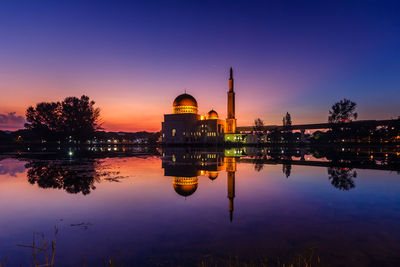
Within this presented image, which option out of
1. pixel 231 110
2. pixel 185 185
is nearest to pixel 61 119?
pixel 231 110

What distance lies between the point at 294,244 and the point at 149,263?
3831mm

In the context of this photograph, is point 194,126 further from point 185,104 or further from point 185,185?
point 185,185

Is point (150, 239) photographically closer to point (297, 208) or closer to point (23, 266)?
point (23, 266)

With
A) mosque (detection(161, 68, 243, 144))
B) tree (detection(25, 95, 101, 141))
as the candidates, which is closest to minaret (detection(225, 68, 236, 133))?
mosque (detection(161, 68, 243, 144))

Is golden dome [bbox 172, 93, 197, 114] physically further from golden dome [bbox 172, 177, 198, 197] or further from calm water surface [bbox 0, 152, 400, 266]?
calm water surface [bbox 0, 152, 400, 266]

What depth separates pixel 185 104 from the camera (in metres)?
108

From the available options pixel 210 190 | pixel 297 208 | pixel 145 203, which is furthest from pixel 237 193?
pixel 145 203

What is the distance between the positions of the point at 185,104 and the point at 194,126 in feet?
40.1

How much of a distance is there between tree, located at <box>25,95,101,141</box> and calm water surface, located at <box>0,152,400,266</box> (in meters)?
79.4

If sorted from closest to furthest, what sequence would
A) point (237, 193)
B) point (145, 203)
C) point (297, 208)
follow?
point (297, 208) < point (145, 203) < point (237, 193)

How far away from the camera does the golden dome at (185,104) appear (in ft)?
355

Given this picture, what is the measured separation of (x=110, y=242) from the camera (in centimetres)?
656

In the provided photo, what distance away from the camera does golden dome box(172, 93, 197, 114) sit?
4259 inches

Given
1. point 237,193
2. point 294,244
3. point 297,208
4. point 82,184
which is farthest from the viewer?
point 82,184
